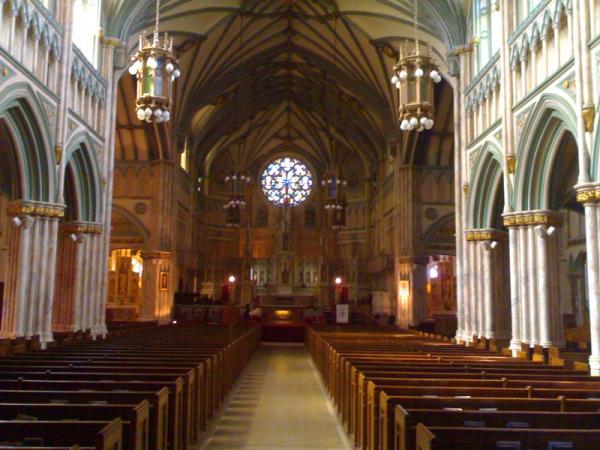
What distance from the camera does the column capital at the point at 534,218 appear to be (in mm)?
17484

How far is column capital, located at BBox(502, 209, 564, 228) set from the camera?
17484mm

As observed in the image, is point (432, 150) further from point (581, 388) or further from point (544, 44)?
point (581, 388)

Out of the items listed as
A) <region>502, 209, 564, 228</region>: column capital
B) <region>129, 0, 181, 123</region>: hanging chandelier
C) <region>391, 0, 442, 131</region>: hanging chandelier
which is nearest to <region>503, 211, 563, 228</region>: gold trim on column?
<region>502, 209, 564, 228</region>: column capital

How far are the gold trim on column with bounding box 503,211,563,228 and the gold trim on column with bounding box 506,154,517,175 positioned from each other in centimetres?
131

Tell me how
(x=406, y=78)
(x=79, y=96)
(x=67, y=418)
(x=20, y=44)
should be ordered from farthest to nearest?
(x=79, y=96) < (x=406, y=78) < (x=20, y=44) < (x=67, y=418)

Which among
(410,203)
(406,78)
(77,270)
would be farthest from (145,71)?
(410,203)

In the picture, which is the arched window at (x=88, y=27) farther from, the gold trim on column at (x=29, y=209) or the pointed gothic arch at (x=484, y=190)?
the pointed gothic arch at (x=484, y=190)

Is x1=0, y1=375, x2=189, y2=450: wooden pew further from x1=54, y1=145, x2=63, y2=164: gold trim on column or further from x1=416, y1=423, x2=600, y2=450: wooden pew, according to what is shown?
x1=54, y1=145, x2=63, y2=164: gold trim on column

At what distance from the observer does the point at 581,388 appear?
8289 mm

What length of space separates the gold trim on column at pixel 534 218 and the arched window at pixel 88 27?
15210 mm

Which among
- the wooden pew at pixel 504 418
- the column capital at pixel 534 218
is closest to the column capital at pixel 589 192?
the column capital at pixel 534 218

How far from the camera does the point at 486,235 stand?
22.2 meters

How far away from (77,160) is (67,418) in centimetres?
1692

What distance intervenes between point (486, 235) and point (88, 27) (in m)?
15.9
